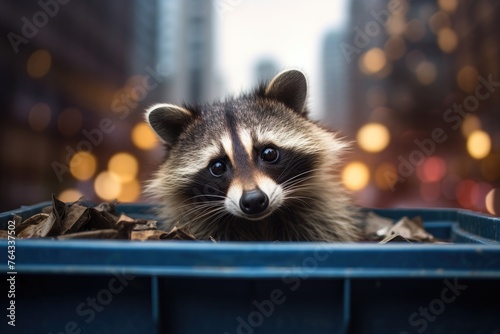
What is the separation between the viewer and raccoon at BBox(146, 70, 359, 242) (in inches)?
78.8

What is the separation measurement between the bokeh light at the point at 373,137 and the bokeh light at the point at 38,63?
11.3ft

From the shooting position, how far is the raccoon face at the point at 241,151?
1947 millimetres

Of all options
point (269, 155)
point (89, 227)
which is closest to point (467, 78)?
point (269, 155)

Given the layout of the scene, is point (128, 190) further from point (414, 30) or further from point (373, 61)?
point (414, 30)

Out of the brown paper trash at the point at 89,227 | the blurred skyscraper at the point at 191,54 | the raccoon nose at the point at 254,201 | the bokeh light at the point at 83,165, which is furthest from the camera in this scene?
the blurred skyscraper at the point at 191,54

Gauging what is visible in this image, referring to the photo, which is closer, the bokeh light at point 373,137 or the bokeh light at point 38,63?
the bokeh light at point 38,63

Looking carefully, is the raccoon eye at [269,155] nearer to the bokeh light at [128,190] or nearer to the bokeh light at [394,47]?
the bokeh light at [128,190]

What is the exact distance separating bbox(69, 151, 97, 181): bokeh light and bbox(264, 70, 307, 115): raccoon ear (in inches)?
87.9

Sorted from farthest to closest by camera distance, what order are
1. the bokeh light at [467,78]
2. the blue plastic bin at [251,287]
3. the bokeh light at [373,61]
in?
the bokeh light at [373,61] < the bokeh light at [467,78] < the blue plastic bin at [251,287]

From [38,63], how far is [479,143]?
452cm

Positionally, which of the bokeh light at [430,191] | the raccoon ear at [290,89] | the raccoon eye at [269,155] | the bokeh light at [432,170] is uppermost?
the raccoon ear at [290,89]

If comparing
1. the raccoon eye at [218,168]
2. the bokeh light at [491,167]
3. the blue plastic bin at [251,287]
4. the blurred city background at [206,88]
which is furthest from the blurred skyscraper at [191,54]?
the blue plastic bin at [251,287]

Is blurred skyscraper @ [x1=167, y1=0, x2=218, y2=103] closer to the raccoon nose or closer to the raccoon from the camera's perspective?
the raccoon

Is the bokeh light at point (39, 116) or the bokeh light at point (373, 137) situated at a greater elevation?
the bokeh light at point (39, 116)
